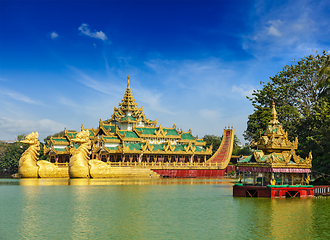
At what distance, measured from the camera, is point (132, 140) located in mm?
62969

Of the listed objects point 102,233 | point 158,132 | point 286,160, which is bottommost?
point 102,233

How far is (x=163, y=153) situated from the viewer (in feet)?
206

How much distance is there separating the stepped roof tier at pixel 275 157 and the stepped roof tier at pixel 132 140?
34352 millimetres

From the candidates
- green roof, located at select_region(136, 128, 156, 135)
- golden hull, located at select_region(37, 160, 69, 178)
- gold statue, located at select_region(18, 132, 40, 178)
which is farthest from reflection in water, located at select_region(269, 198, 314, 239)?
green roof, located at select_region(136, 128, 156, 135)

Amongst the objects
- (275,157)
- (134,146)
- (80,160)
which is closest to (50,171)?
(80,160)

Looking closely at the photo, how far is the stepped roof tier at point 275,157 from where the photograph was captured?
84.0 feet

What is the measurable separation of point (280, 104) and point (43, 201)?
3285 cm

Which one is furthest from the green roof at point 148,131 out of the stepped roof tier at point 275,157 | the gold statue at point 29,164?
the stepped roof tier at point 275,157

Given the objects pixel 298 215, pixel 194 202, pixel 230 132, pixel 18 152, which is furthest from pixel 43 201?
pixel 18 152

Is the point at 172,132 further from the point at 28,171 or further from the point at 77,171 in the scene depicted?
the point at 28,171

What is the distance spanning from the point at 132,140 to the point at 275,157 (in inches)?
1557

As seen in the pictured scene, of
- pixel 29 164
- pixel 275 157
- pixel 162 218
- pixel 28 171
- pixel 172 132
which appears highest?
pixel 172 132

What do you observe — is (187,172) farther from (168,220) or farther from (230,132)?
(168,220)

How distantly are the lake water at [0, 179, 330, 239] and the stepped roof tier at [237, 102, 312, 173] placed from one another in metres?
2.20
